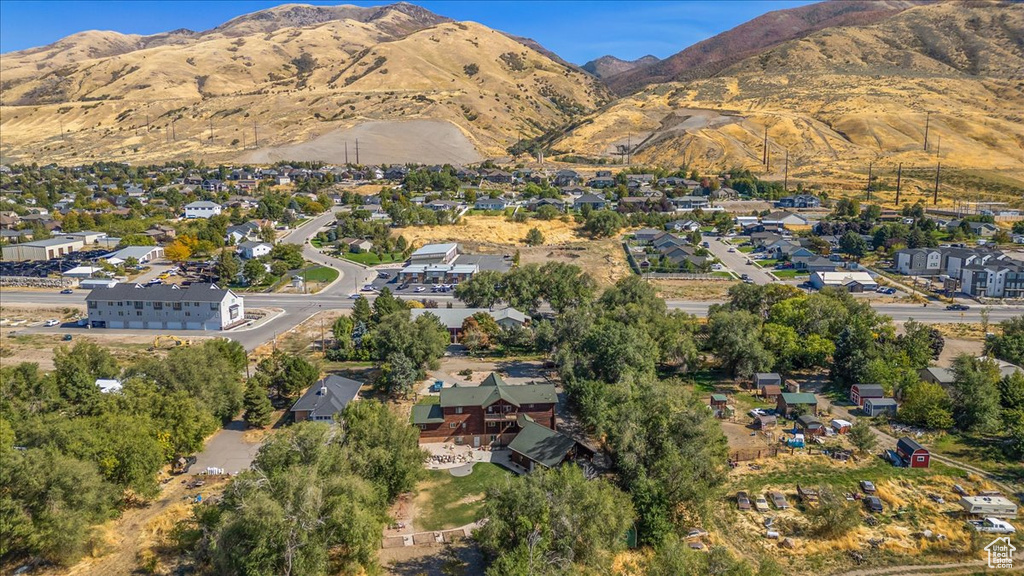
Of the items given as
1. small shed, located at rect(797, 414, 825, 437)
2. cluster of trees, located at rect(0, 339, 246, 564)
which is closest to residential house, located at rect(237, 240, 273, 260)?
cluster of trees, located at rect(0, 339, 246, 564)

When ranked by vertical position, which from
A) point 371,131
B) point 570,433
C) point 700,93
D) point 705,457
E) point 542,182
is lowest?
point 570,433

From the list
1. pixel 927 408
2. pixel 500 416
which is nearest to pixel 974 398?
pixel 927 408

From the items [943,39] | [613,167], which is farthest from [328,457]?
[943,39]

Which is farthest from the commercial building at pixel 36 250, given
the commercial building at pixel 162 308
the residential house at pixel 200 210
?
the commercial building at pixel 162 308

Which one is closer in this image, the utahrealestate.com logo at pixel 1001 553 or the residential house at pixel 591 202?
the utahrealestate.com logo at pixel 1001 553

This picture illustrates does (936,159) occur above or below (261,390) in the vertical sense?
above

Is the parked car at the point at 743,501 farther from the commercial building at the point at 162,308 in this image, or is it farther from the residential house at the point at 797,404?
the commercial building at the point at 162,308

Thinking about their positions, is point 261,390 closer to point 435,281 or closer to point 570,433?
point 570,433

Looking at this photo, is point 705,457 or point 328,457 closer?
point 328,457
